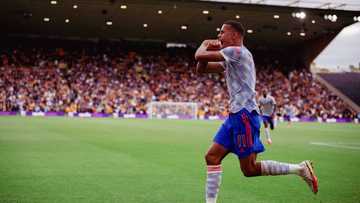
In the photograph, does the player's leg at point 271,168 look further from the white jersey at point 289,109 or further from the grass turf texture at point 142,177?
the white jersey at point 289,109

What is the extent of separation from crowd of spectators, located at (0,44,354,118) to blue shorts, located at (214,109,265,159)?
40892 millimetres

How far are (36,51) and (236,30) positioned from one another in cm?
5071

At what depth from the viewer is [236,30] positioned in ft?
19.3

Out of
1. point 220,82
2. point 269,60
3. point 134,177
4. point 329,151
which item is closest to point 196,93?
point 220,82

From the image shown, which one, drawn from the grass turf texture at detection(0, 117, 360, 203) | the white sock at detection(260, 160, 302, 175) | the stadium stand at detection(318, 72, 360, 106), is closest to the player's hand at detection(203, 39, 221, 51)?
the white sock at detection(260, 160, 302, 175)

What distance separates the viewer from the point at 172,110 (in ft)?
159

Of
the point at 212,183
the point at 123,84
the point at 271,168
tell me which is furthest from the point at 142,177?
the point at 123,84

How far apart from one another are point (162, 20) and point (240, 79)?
43643mm

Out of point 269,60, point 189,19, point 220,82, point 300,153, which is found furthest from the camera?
point 269,60

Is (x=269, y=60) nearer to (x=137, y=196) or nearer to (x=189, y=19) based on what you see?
→ (x=189, y=19)

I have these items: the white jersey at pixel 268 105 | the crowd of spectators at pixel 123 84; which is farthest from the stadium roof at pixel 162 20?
the white jersey at pixel 268 105

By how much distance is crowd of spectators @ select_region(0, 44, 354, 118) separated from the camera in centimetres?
4606

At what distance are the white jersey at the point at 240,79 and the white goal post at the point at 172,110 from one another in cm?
4117

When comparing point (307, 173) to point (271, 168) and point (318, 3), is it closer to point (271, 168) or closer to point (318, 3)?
point (271, 168)
